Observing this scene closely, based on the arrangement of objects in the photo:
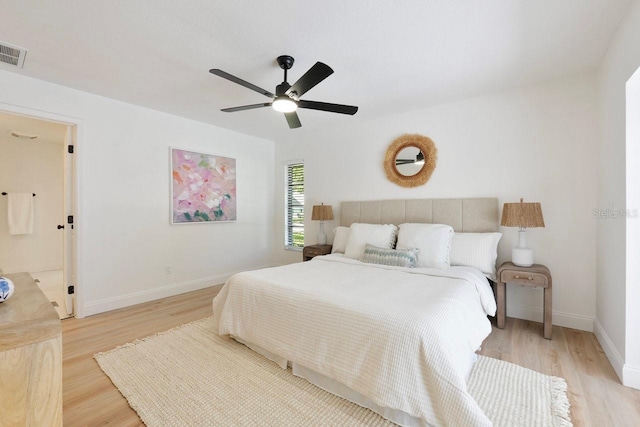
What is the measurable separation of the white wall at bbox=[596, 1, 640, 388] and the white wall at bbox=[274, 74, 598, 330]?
28 centimetres

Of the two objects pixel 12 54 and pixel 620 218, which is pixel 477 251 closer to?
pixel 620 218

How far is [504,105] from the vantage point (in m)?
3.07

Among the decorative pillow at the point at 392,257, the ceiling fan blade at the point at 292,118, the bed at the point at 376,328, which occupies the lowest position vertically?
the bed at the point at 376,328

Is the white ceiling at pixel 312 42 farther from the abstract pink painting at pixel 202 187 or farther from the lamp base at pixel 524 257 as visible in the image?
the lamp base at pixel 524 257

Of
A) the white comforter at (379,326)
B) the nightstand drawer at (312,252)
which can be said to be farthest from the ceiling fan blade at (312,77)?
the nightstand drawer at (312,252)

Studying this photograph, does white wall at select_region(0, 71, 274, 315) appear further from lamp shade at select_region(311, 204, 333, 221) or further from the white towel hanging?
the white towel hanging

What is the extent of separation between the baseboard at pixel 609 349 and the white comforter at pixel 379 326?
78 cm

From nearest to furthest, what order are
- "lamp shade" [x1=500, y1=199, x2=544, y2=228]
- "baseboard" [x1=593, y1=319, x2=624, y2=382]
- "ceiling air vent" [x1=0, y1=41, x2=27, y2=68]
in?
"baseboard" [x1=593, y1=319, x2=624, y2=382], "ceiling air vent" [x1=0, y1=41, x2=27, y2=68], "lamp shade" [x1=500, y1=199, x2=544, y2=228]

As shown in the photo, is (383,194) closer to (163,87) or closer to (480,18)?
(480,18)

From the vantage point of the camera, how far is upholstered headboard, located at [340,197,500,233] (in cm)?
311

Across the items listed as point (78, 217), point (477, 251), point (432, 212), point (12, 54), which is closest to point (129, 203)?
point (78, 217)

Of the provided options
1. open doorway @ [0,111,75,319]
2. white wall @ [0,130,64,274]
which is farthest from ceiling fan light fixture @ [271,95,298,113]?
white wall @ [0,130,64,274]

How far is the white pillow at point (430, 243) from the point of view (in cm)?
283

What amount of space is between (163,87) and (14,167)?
4288mm
